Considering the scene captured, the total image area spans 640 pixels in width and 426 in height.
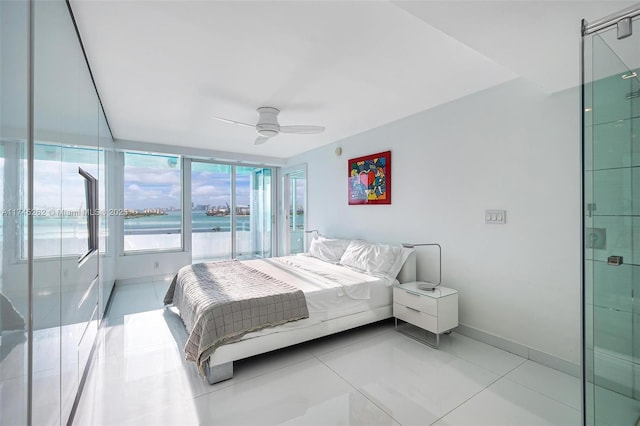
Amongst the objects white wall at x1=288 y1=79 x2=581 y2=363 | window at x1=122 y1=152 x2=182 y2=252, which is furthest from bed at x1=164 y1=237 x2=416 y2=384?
window at x1=122 y1=152 x2=182 y2=252

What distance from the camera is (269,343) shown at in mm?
2449

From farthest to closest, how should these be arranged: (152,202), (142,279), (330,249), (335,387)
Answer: (152,202)
(142,279)
(330,249)
(335,387)

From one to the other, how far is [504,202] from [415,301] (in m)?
1.30

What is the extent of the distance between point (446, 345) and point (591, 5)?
274 cm

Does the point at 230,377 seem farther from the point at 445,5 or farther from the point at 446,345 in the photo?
the point at 445,5

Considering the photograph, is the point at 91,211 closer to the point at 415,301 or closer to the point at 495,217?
the point at 415,301

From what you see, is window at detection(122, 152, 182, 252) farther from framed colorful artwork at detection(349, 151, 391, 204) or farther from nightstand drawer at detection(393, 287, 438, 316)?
nightstand drawer at detection(393, 287, 438, 316)

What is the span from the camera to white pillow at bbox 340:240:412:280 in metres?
3.35

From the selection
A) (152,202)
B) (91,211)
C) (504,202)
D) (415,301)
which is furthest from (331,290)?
(152,202)

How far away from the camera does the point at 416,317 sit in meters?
2.89

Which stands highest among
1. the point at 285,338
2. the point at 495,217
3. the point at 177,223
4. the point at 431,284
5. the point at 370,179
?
the point at 370,179

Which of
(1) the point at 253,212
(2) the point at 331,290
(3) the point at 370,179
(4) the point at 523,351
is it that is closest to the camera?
(4) the point at 523,351

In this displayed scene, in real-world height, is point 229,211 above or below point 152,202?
below

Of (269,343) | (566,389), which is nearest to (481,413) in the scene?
(566,389)
